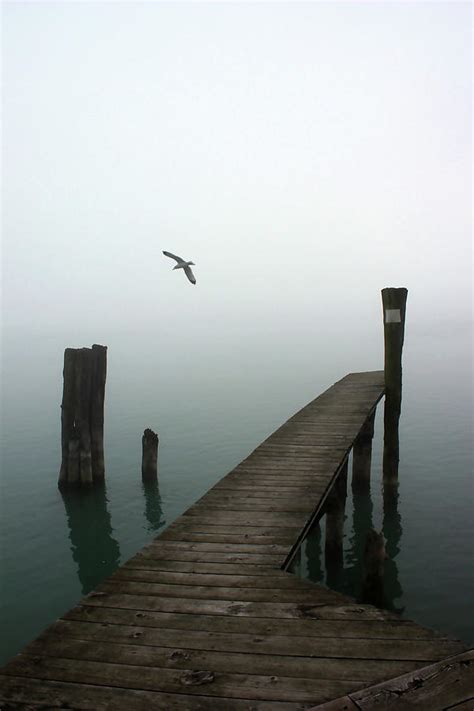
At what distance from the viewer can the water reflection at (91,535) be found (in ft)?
30.8

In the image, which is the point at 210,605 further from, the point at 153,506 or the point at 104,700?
the point at 153,506

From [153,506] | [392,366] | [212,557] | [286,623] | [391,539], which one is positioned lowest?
[391,539]

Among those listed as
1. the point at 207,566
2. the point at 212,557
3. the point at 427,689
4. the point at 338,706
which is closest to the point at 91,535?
the point at 212,557

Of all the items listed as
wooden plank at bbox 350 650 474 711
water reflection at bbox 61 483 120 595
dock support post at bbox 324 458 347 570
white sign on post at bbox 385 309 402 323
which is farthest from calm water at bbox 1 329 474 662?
wooden plank at bbox 350 650 474 711

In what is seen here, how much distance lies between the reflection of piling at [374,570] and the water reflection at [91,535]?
508 centimetres

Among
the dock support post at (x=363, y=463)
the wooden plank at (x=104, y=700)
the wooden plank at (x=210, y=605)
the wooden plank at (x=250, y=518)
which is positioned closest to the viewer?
Result: the wooden plank at (x=104, y=700)

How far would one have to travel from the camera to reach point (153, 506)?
40.2ft

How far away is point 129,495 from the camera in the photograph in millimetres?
12977

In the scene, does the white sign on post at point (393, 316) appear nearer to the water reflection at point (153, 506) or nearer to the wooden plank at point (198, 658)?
the water reflection at point (153, 506)

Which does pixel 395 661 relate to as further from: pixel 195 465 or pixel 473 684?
pixel 195 465

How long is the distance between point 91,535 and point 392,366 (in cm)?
717

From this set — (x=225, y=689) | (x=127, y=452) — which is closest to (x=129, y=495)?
(x=127, y=452)

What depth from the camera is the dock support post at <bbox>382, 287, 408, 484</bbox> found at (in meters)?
11.7

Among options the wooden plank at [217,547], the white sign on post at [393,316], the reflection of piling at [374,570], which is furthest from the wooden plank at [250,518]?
the white sign on post at [393,316]
